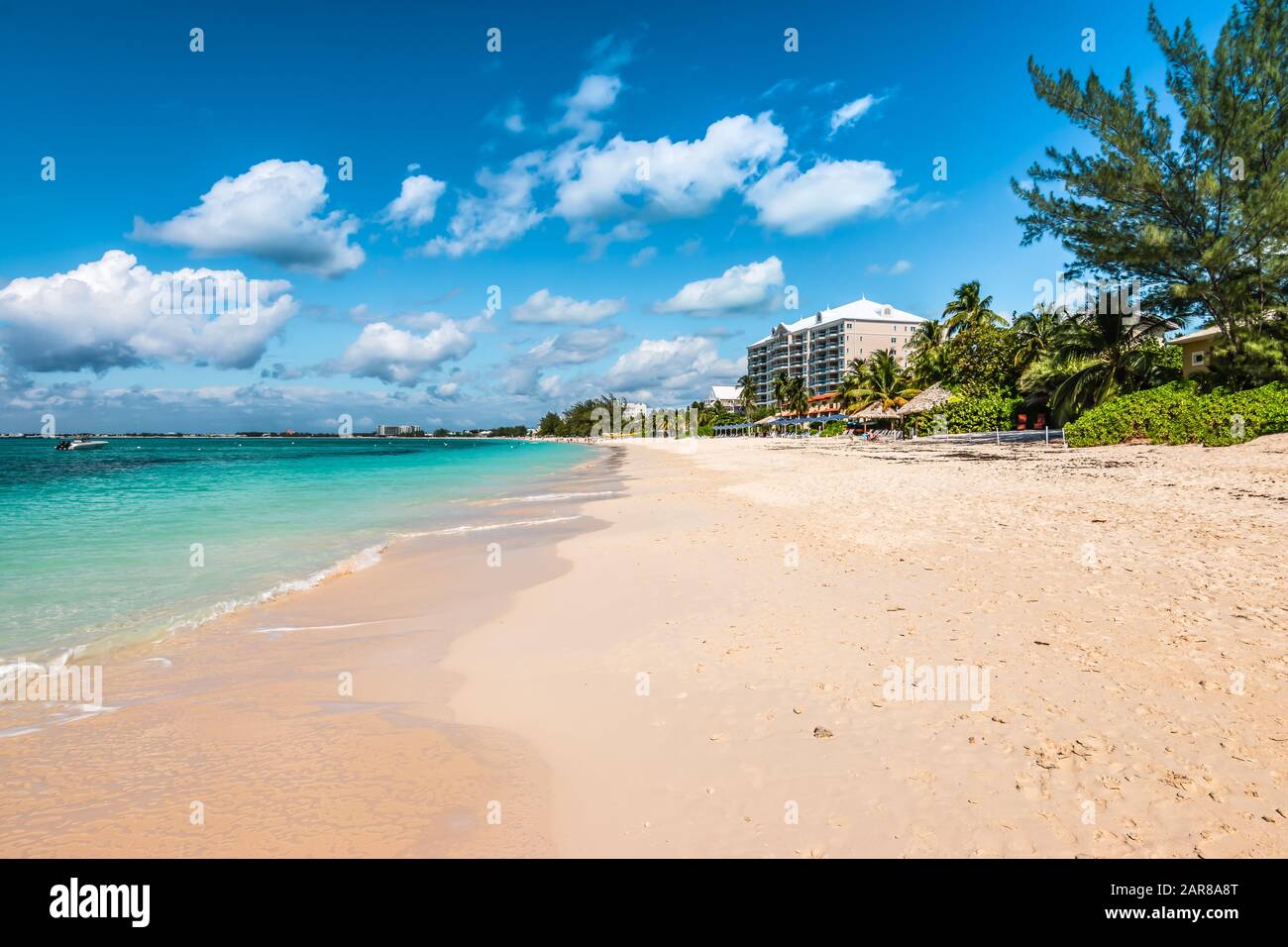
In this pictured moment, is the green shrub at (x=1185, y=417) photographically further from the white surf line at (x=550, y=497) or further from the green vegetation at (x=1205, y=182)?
the white surf line at (x=550, y=497)

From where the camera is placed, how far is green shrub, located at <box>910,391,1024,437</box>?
135 ft

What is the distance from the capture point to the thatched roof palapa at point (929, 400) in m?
48.1

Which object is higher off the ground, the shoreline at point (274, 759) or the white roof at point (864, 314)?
the white roof at point (864, 314)

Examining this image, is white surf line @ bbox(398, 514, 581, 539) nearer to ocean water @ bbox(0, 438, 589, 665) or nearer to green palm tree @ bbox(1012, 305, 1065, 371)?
ocean water @ bbox(0, 438, 589, 665)

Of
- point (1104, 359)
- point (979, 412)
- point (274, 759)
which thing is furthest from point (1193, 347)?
point (274, 759)

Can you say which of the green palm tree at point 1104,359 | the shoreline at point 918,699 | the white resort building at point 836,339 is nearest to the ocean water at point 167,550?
the shoreline at point 918,699

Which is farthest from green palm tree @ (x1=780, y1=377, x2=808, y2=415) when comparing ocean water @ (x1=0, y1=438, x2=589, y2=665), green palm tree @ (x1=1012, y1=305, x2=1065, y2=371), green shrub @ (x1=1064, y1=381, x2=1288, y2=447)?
ocean water @ (x1=0, y1=438, x2=589, y2=665)

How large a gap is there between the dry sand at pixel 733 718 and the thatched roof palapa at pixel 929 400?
1658 inches

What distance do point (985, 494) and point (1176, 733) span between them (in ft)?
35.4

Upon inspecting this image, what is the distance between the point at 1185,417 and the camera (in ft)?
71.0

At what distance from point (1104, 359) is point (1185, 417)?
10272 mm

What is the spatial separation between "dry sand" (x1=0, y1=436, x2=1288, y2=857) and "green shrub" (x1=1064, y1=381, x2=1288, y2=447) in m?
15.0

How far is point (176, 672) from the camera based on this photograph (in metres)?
6.20
